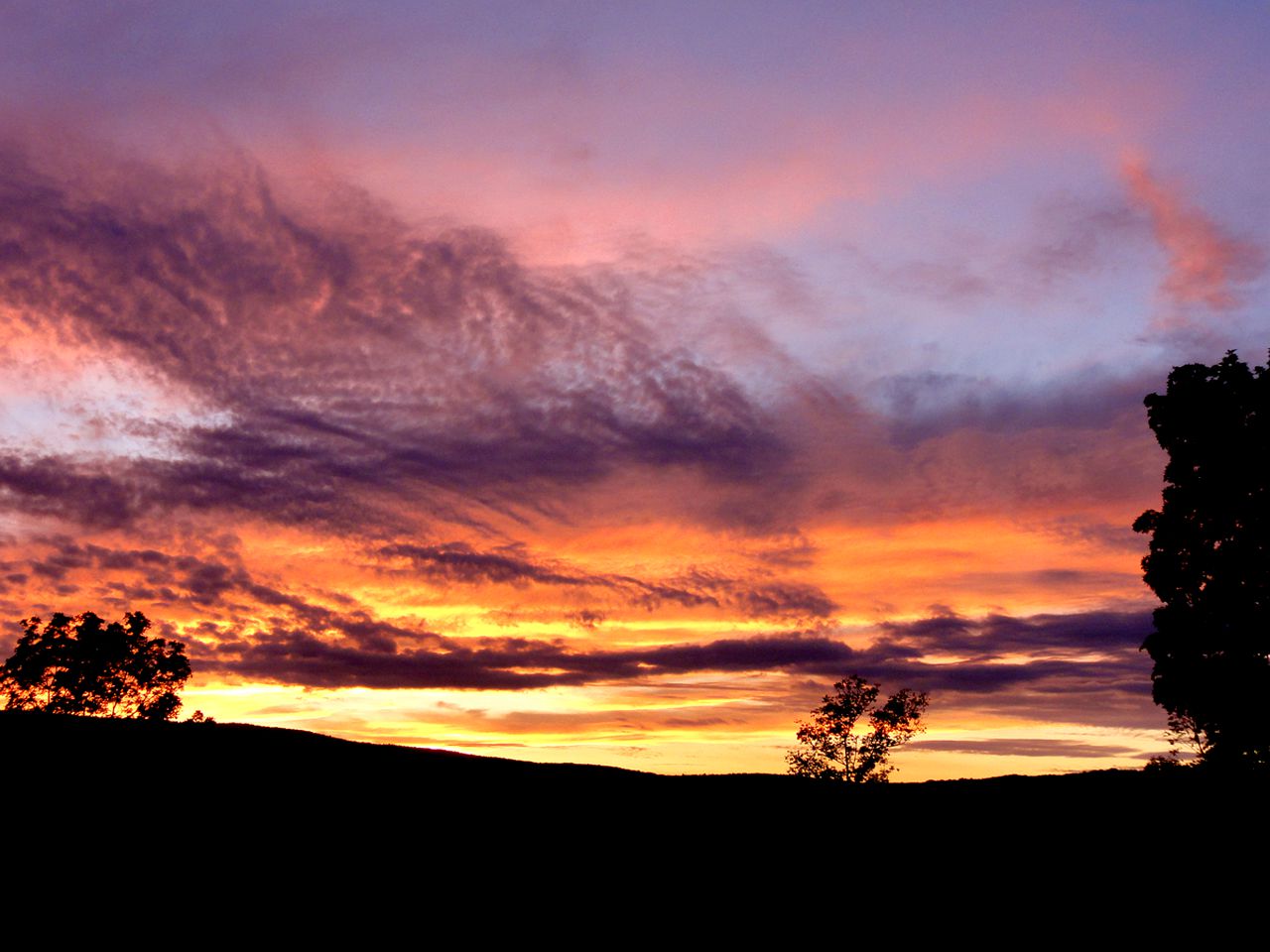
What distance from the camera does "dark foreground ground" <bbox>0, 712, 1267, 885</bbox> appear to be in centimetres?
1870

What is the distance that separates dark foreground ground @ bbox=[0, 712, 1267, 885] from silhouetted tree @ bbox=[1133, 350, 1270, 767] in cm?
932

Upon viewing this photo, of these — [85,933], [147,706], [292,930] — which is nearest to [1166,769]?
[292,930]

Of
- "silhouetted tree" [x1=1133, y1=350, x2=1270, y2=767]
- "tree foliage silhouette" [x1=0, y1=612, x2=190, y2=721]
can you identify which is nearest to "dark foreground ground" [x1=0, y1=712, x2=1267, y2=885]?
"silhouetted tree" [x1=1133, y1=350, x2=1270, y2=767]

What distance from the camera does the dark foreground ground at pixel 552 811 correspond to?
1870 cm

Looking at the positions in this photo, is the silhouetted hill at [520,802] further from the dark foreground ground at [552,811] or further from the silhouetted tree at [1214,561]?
the silhouetted tree at [1214,561]

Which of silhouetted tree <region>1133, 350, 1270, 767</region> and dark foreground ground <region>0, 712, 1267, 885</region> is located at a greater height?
silhouetted tree <region>1133, 350, 1270, 767</region>

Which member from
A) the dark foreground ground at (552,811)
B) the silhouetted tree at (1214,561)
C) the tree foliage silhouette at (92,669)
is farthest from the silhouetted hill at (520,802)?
the tree foliage silhouette at (92,669)

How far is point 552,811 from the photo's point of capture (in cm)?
2175

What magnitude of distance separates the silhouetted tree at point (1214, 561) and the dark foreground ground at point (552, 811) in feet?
30.6

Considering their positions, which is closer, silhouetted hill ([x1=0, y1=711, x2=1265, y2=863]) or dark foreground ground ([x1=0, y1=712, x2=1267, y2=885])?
dark foreground ground ([x1=0, y1=712, x2=1267, y2=885])

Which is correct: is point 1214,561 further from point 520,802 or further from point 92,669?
point 92,669

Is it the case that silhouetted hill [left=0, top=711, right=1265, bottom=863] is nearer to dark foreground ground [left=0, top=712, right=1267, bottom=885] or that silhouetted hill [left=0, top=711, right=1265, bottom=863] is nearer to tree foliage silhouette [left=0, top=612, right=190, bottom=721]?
dark foreground ground [left=0, top=712, right=1267, bottom=885]

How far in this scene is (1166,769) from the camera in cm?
2683

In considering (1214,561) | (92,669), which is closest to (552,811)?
(1214,561)
